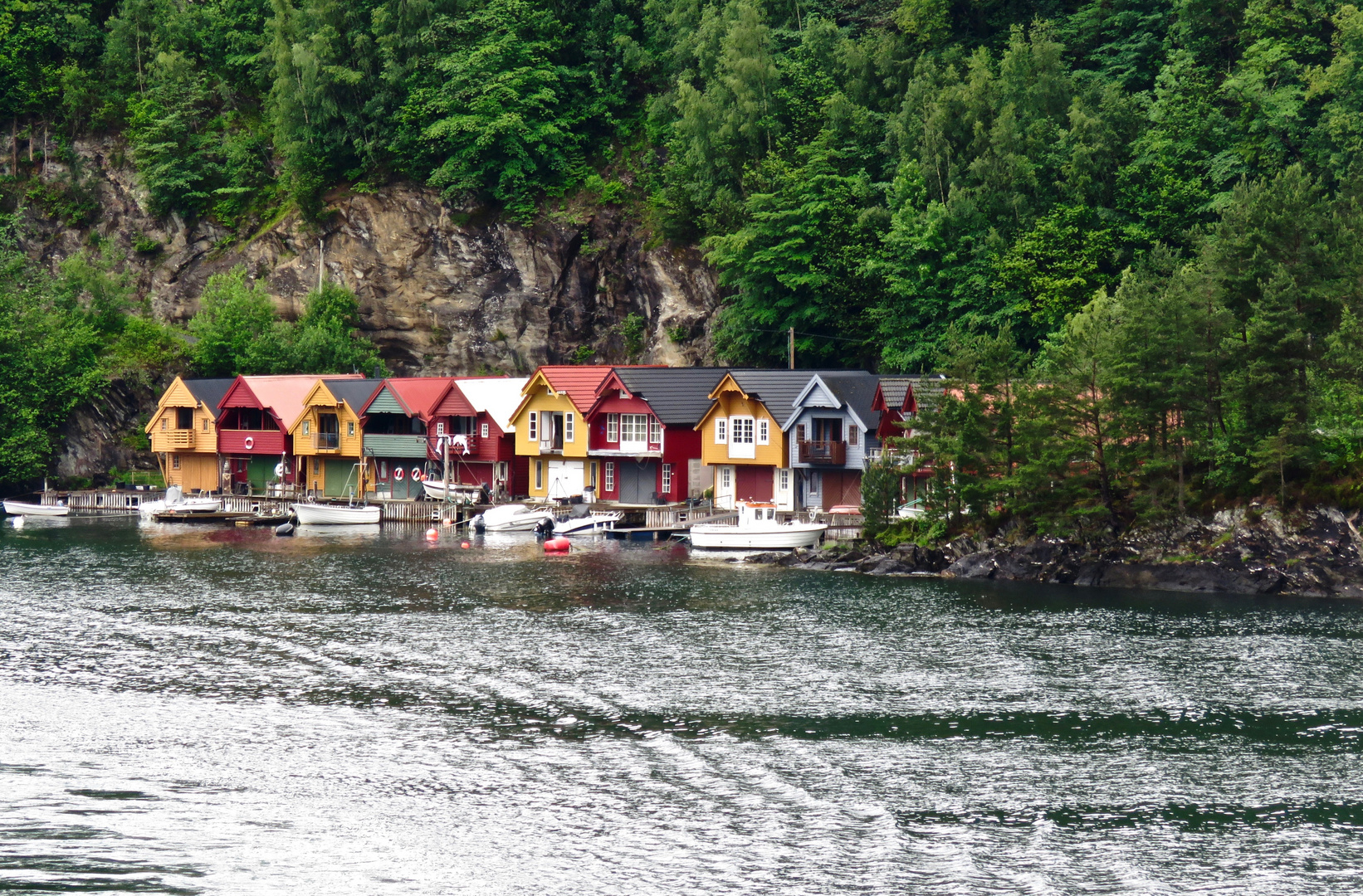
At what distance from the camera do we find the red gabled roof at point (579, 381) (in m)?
91.9

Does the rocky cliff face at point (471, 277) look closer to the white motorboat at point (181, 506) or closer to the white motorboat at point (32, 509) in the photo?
the white motorboat at point (181, 506)

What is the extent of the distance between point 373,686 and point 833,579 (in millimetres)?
27407

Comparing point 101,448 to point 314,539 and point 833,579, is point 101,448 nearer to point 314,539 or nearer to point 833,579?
point 314,539

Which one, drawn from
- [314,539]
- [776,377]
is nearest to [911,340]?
[776,377]

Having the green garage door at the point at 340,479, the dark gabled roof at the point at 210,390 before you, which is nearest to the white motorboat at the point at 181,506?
the green garage door at the point at 340,479

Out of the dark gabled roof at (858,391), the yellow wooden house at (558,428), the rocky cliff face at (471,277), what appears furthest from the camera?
the rocky cliff face at (471,277)

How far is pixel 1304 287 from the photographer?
205ft

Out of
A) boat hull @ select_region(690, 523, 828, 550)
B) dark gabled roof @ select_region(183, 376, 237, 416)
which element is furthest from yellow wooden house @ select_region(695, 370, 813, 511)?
dark gabled roof @ select_region(183, 376, 237, 416)

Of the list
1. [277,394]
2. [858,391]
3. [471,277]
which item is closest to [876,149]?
[858,391]

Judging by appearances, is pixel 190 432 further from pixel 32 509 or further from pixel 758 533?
pixel 758 533

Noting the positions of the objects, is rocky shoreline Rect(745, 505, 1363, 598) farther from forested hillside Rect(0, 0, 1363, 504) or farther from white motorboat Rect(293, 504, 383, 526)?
white motorboat Rect(293, 504, 383, 526)

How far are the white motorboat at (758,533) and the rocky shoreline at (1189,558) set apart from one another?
21.4 ft

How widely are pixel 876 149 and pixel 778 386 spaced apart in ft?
74.4

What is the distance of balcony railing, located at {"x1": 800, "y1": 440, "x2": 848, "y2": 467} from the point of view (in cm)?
7969
